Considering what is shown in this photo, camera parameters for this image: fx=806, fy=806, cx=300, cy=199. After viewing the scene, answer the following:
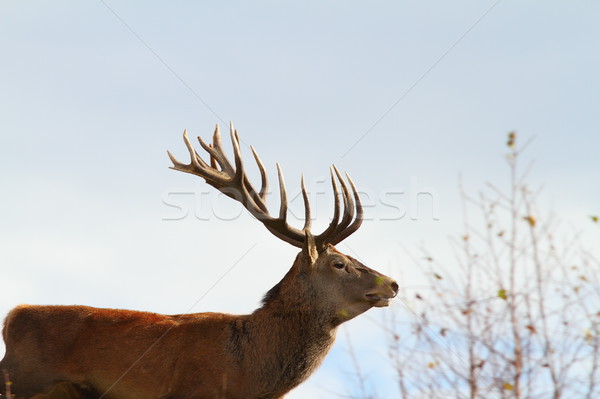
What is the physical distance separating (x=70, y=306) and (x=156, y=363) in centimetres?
127

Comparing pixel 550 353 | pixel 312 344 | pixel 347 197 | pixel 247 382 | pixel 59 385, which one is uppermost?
pixel 347 197

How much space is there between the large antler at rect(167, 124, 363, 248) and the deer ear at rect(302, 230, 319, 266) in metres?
0.16

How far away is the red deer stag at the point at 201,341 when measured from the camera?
7.41m

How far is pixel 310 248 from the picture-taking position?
7.91 m

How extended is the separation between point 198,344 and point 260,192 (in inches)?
79.6

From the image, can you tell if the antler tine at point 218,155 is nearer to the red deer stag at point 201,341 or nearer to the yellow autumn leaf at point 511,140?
the red deer stag at point 201,341

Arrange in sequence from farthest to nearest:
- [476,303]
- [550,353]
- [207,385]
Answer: [207,385], [476,303], [550,353]

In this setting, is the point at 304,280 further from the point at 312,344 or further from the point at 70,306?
the point at 70,306

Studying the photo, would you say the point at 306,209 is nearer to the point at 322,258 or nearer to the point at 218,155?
the point at 322,258

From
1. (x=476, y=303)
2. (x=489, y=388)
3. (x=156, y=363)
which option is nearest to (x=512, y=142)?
(x=476, y=303)

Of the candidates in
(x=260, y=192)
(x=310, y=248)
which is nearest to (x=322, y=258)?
(x=310, y=248)

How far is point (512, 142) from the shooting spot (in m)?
5.72

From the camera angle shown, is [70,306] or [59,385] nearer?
[59,385]

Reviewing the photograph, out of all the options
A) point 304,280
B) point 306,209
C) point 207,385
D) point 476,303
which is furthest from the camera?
point 306,209
